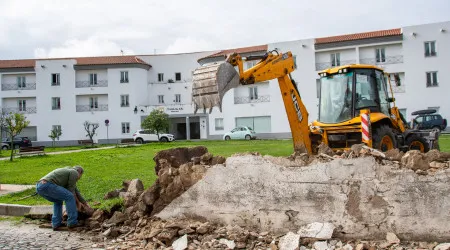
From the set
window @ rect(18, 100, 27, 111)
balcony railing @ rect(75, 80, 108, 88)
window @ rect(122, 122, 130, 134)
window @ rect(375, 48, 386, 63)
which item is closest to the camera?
window @ rect(375, 48, 386, 63)

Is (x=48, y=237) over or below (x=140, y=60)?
below

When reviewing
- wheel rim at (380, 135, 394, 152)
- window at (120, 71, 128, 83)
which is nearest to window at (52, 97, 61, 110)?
window at (120, 71, 128, 83)

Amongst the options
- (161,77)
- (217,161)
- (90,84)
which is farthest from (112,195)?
(161,77)

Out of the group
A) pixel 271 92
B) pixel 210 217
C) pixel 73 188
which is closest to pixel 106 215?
pixel 73 188

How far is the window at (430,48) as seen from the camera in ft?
123

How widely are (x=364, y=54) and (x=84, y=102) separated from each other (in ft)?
100

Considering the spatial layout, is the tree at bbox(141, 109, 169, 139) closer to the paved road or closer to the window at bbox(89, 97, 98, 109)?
the window at bbox(89, 97, 98, 109)

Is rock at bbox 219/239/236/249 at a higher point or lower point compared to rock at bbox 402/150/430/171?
lower

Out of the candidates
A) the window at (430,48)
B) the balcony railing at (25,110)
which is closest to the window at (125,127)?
the balcony railing at (25,110)

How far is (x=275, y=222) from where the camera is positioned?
→ 250 inches

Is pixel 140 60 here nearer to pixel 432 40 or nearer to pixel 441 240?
pixel 432 40

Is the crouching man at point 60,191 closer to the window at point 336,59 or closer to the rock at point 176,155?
the rock at point 176,155

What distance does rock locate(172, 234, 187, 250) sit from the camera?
6.07 meters

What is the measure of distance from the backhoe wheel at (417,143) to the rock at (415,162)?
4.77 m
